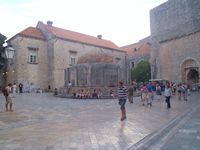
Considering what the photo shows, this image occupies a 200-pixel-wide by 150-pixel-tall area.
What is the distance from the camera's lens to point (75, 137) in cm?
412

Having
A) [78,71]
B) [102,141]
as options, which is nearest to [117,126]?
[102,141]

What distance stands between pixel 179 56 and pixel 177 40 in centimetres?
271

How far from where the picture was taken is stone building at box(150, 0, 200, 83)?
23989 mm

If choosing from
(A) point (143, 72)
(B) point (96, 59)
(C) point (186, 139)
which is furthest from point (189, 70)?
(C) point (186, 139)

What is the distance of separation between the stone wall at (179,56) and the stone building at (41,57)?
8805 mm

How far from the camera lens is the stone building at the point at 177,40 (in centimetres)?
2399

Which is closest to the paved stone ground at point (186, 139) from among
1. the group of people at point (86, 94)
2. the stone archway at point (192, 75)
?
the group of people at point (86, 94)

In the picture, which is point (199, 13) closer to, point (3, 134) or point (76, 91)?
point (76, 91)

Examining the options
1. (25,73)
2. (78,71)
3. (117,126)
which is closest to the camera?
(117,126)

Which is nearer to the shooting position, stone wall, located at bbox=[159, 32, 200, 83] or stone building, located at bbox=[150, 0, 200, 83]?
stone wall, located at bbox=[159, 32, 200, 83]

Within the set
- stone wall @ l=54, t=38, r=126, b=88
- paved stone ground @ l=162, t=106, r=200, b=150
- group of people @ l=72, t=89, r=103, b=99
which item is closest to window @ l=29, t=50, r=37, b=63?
stone wall @ l=54, t=38, r=126, b=88

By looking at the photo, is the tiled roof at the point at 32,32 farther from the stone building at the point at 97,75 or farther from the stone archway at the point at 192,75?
the stone archway at the point at 192,75

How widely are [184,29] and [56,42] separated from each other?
2100cm

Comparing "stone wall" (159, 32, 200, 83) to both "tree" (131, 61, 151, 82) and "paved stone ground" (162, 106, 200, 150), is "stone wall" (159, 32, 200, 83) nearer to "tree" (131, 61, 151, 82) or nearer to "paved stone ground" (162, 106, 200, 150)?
"tree" (131, 61, 151, 82)
